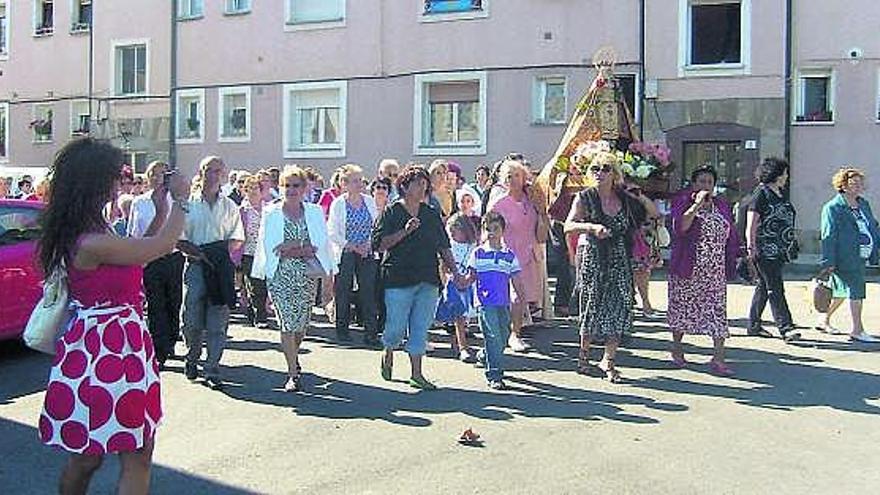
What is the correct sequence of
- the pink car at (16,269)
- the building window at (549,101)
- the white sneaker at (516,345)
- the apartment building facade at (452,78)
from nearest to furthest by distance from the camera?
1. the pink car at (16,269)
2. the white sneaker at (516,345)
3. the apartment building facade at (452,78)
4. the building window at (549,101)

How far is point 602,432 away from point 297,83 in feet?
71.1

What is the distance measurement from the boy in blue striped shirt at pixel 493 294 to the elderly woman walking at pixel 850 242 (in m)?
4.04

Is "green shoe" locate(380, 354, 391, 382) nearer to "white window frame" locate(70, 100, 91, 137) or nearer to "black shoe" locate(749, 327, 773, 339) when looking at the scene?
"black shoe" locate(749, 327, 773, 339)

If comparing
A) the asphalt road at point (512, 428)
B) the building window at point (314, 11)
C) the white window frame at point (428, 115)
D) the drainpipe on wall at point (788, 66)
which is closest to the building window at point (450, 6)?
the white window frame at point (428, 115)

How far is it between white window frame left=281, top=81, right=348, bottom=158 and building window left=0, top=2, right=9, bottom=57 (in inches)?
436

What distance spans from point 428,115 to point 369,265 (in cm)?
1545

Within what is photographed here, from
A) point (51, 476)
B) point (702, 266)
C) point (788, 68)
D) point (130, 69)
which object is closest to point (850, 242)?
point (702, 266)

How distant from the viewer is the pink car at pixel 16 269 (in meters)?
9.87

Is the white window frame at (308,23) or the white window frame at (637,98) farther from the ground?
the white window frame at (308,23)

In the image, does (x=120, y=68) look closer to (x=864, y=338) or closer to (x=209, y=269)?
(x=209, y=269)

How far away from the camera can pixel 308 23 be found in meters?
27.4

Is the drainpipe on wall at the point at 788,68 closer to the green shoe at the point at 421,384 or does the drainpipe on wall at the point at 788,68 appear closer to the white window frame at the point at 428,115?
the white window frame at the point at 428,115

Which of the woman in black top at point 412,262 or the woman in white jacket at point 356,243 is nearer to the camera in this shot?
the woman in black top at point 412,262

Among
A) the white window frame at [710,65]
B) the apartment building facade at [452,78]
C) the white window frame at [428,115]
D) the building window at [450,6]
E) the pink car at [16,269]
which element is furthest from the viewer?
the building window at [450,6]
